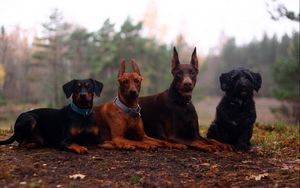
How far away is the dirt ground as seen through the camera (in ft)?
17.3

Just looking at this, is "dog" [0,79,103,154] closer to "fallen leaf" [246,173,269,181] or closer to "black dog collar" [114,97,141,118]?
"black dog collar" [114,97,141,118]

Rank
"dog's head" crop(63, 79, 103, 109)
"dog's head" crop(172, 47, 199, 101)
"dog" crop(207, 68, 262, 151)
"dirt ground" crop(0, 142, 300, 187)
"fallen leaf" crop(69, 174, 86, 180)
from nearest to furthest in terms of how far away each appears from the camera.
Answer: "dirt ground" crop(0, 142, 300, 187)
"fallen leaf" crop(69, 174, 86, 180)
"dog's head" crop(63, 79, 103, 109)
"dog" crop(207, 68, 262, 151)
"dog's head" crop(172, 47, 199, 101)

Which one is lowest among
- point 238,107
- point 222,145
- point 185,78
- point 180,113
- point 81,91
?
point 222,145

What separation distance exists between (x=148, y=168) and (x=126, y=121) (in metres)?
1.76

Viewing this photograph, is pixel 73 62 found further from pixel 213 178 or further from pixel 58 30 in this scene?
pixel 213 178

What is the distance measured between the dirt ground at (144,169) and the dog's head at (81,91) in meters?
0.82

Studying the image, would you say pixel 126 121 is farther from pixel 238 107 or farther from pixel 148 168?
pixel 238 107

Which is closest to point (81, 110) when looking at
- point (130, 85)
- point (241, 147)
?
point (130, 85)

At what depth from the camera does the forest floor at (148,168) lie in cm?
529

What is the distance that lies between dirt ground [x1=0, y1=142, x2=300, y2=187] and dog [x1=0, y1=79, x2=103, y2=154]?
0.27 meters

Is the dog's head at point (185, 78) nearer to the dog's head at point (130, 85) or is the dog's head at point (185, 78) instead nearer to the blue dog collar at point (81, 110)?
the dog's head at point (130, 85)

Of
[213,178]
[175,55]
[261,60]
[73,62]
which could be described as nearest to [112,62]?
[73,62]

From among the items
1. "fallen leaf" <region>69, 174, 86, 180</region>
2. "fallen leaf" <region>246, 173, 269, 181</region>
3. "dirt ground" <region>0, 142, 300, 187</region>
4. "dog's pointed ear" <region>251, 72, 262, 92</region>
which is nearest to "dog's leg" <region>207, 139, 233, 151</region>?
"dirt ground" <region>0, 142, 300, 187</region>

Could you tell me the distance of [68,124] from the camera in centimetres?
743
